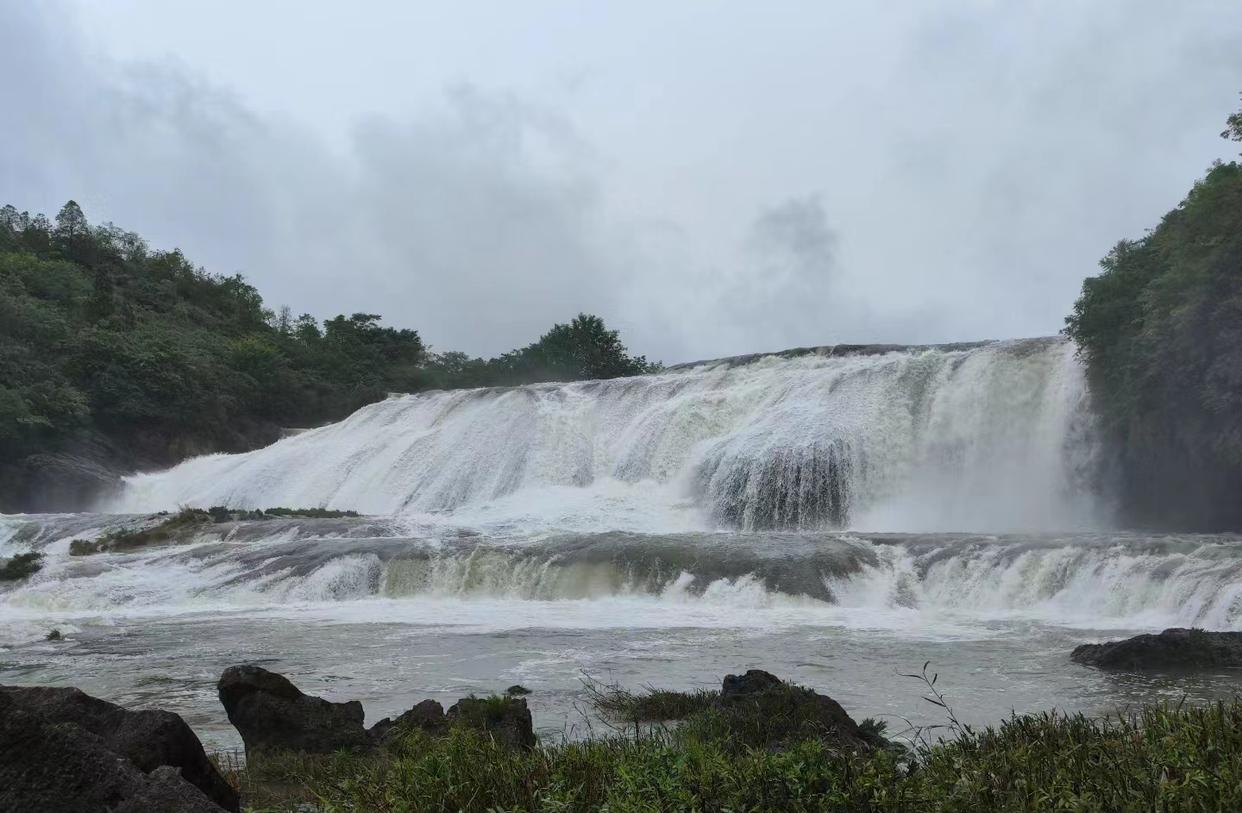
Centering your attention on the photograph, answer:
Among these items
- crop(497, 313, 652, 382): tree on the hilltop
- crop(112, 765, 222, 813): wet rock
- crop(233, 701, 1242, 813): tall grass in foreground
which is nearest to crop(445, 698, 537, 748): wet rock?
crop(233, 701, 1242, 813): tall grass in foreground

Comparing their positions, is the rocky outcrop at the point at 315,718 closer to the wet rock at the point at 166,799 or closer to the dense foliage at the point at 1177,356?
the wet rock at the point at 166,799

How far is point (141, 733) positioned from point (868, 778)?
3.21m

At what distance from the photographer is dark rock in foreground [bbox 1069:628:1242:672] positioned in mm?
9414

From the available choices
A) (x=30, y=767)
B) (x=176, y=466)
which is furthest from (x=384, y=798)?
(x=176, y=466)

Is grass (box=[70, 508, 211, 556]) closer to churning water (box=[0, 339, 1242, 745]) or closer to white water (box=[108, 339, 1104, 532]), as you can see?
churning water (box=[0, 339, 1242, 745])

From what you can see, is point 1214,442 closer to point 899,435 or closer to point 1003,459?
point 1003,459

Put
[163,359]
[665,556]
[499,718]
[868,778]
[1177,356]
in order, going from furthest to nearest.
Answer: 1. [163,359]
2. [1177,356]
3. [665,556]
4. [499,718]
5. [868,778]

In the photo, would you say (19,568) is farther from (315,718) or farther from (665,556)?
(315,718)

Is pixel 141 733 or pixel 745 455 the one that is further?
pixel 745 455

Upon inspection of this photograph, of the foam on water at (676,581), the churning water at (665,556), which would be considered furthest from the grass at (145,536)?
the foam on water at (676,581)

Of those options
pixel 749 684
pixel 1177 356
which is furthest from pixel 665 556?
pixel 1177 356

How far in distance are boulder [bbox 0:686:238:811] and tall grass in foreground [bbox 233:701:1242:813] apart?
34.3 inches

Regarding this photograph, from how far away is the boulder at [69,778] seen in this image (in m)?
3.11

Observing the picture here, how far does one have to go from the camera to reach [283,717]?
6.04 meters
